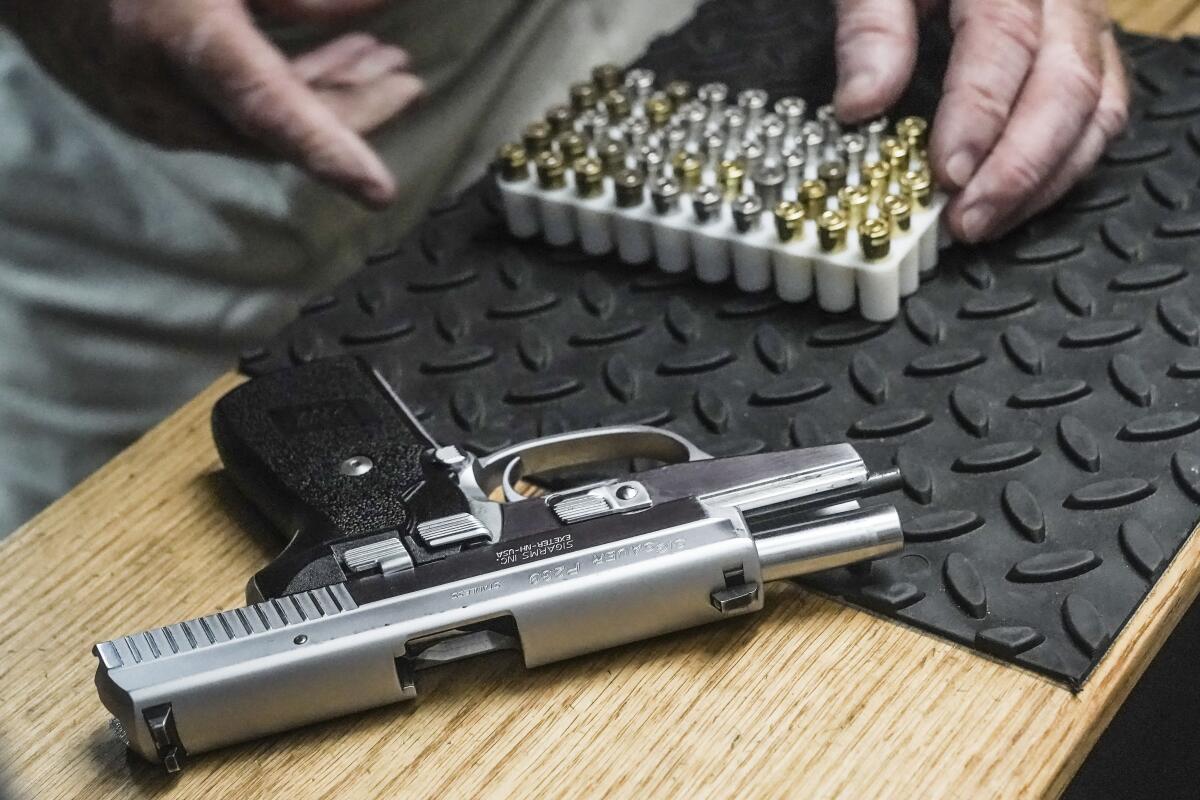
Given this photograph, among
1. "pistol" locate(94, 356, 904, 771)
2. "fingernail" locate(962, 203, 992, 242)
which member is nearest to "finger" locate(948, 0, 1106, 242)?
"fingernail" locate(962, 203, 992, 242)

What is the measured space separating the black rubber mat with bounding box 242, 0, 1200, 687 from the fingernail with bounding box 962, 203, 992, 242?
0.02 metres

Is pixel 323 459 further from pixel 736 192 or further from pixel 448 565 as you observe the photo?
pixel 736 192

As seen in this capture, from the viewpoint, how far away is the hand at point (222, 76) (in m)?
0.73

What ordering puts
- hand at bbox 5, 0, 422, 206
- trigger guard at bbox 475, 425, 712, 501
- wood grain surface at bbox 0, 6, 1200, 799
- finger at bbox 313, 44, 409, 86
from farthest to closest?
finger at bbox 313, 44, 409, 86 < hand at bbox 5, 0, 422, 206 < trigger guard at bbox 475, 425, 712, 501 < wood grain surface at bbox 0, 6, 1200, 799

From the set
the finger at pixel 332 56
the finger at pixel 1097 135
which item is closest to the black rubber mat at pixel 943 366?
the finger at pixel 1097 135

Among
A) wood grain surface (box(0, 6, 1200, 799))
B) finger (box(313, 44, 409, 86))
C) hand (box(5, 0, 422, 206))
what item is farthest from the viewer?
finger (box(313, 44, 409, 86))

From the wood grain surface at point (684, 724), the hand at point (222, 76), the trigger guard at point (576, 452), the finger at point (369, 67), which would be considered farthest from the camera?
the finger at point (369, 67)

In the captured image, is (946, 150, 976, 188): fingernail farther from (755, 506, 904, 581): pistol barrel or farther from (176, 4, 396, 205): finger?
(176, 4, 396, 205): finger

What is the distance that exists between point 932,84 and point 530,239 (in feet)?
0.87

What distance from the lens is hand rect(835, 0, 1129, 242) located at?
0.76m

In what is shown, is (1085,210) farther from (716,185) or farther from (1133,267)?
(716,185)

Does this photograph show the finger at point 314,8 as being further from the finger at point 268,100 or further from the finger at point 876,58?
the finger at point 876,58

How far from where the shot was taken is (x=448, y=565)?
21.7 inches

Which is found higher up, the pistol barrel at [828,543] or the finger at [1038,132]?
the finger at [1038,132]
